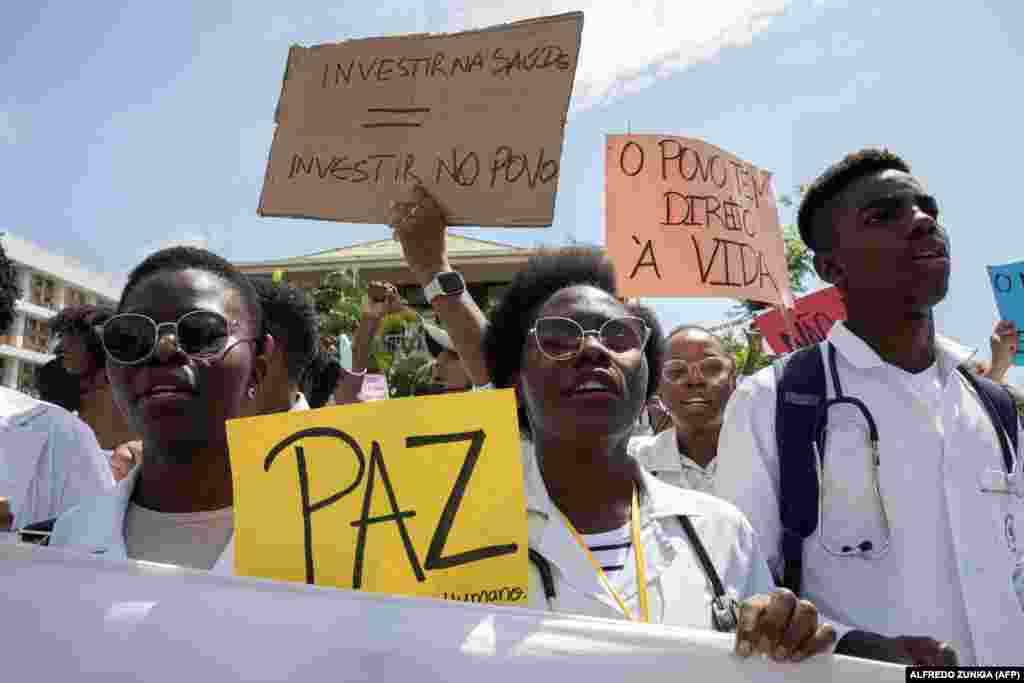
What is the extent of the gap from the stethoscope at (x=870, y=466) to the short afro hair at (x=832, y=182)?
0.56 metres

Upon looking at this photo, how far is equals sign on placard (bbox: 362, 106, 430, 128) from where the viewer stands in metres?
3.13

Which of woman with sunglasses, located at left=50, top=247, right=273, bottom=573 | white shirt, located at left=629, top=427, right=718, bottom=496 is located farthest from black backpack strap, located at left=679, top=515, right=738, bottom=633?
white shirt, located at left=629, top=427, right=718, bottom=496

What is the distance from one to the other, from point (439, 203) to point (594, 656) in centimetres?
177

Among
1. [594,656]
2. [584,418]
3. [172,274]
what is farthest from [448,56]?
[594,656]

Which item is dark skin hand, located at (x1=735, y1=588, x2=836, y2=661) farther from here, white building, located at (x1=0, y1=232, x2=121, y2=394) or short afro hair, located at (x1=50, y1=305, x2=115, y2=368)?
white building, located at (x1=0, y1=232, x2=121, y2=394)

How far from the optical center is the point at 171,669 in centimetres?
159

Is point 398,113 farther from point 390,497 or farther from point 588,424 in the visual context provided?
point 390,497

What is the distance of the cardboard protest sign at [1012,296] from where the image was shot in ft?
19.4

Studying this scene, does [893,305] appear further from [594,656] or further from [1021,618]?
[594,656]

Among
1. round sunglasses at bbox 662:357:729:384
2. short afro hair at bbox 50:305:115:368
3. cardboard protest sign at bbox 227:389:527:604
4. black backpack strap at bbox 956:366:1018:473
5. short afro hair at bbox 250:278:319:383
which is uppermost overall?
short afro hair at bbox 50:305:115:368

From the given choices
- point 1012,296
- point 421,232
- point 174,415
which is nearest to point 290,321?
point 421,232

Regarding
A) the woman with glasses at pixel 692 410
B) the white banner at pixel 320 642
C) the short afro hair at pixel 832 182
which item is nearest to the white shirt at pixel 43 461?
the white banner at pixel 320 642

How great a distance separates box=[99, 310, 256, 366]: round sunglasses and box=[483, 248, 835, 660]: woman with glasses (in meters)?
0.71

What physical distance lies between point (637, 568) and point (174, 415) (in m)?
1.01
